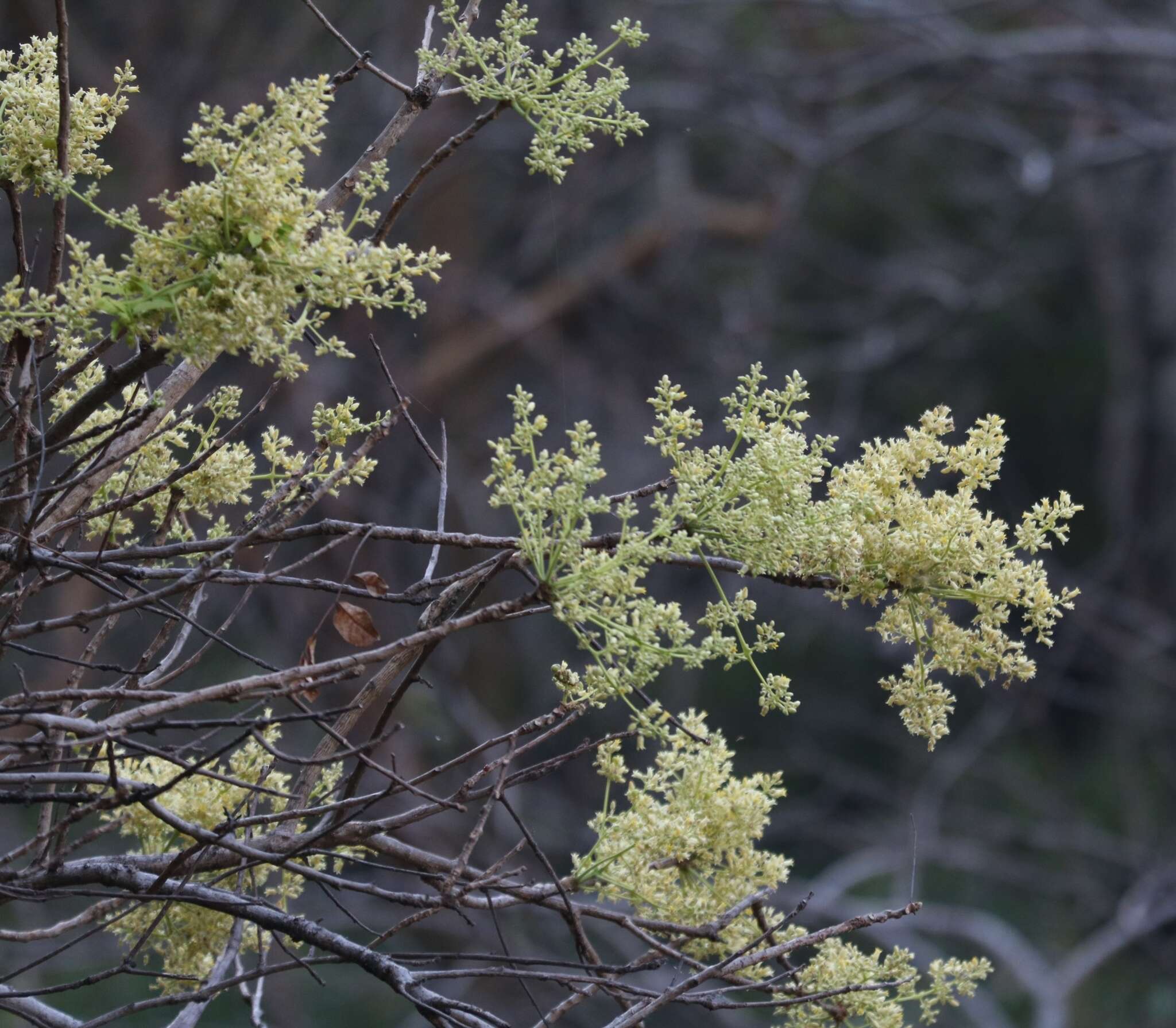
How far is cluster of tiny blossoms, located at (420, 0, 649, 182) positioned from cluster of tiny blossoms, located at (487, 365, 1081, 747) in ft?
0.76

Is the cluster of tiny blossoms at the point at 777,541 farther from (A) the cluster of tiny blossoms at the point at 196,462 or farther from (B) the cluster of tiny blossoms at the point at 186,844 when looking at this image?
(B) the cluster of tiny blossoms at the point at 186,844

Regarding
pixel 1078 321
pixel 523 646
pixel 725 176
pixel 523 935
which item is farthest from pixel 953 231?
pixel 523 935

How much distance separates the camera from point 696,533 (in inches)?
35.6

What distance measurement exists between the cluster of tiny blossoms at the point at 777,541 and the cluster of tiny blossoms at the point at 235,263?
159 mm

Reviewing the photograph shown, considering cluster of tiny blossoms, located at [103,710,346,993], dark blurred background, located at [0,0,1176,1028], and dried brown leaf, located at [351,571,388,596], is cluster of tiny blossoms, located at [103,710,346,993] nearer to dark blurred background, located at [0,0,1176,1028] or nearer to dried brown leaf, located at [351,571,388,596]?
dried brown leaf, located at [351,571,388,596]

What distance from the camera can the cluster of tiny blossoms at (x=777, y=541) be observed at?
2.71 ft

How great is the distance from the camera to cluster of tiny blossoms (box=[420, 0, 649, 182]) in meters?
0.97

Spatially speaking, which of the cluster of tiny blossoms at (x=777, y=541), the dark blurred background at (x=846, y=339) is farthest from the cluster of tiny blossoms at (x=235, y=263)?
the dark blurred background at (x=846, y=339)

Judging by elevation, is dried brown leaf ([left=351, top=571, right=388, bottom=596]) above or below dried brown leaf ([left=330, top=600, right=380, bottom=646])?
above

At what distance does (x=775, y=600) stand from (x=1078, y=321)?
4.71 meters

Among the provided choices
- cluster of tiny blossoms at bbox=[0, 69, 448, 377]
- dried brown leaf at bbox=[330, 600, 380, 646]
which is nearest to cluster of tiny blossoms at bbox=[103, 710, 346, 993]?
dried brown leaf at bbox=[330, 600, 380, 646]

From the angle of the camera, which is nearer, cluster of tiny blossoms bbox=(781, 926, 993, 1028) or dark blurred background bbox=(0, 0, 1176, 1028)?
cluster of tiny blossoms bbox=(781, 926, 993, 1028)

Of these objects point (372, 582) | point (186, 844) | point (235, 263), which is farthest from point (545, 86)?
point (186, 844)

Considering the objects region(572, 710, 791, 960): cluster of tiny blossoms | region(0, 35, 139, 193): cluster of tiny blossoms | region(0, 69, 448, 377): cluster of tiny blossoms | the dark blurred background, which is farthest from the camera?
the dark blurred background
